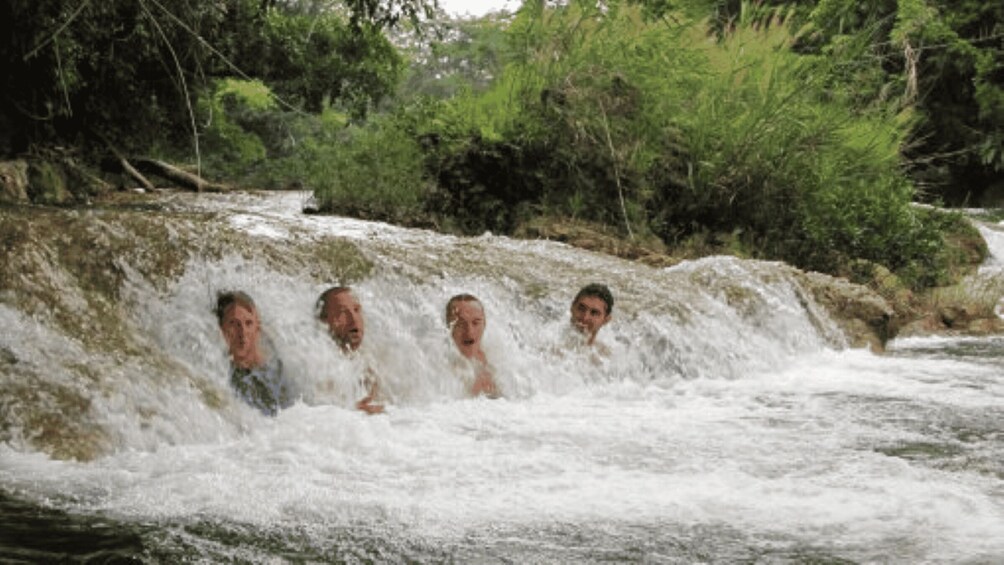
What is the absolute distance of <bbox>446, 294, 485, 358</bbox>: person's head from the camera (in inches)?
198

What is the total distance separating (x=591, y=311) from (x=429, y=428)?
1962mm

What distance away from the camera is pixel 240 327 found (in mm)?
4180

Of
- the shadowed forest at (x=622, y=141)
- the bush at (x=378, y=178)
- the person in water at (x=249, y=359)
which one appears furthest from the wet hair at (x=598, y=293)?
the bush at (x=378, y=178)

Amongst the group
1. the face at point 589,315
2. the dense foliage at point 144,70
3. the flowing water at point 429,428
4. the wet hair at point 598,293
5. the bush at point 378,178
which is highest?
the dense foliage at point 144,70

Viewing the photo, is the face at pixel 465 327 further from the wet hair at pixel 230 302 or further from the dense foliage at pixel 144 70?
the dense foliage at pixel 144 70

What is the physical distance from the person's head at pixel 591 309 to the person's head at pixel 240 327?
6.92 feet

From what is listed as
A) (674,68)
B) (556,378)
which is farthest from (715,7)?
(556,378)

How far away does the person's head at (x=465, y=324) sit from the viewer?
502 centimetres

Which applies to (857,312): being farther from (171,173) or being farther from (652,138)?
(171,173)

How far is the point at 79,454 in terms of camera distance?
3246 mm

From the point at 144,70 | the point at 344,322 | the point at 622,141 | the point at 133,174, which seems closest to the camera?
the point at 344,322

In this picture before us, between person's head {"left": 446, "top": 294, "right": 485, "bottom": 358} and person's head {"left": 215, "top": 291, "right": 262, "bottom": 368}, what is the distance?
1114 millimetres

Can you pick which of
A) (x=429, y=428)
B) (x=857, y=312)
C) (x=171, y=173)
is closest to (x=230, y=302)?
(x=429, y=428)

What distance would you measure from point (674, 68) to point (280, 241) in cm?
571
